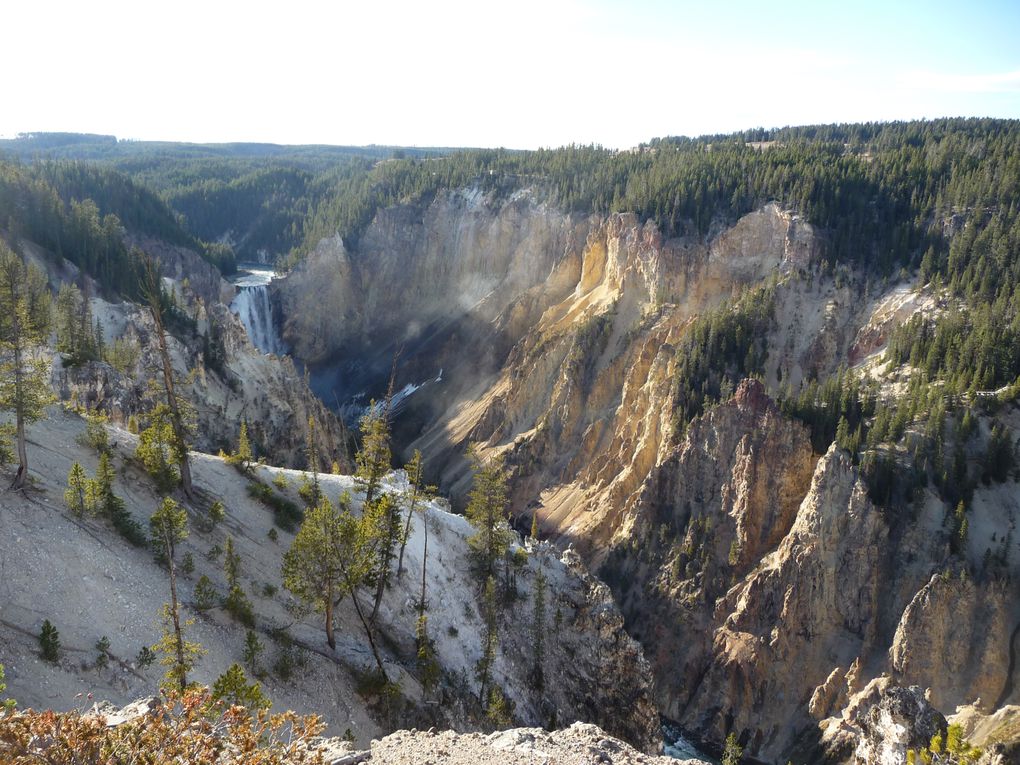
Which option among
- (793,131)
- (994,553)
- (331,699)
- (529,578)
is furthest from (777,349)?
(793,131)

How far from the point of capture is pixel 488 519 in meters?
29.3

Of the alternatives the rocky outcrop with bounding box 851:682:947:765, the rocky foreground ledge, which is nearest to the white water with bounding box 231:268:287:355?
the rocky outcrop with bounding box 851:682:947:765

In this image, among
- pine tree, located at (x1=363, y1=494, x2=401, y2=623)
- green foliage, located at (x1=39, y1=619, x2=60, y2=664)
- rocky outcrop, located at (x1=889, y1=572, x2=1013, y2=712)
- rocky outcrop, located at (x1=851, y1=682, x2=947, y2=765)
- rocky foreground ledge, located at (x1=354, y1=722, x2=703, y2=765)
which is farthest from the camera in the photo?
rocky outcrop, located at (x1=889, y1=572, x2=1013, y2=712)

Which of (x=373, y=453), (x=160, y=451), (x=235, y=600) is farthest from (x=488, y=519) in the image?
(x=160, y=451)

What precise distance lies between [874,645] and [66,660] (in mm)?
38641

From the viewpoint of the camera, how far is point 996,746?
16.4 metres

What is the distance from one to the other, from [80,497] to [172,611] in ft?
20.3

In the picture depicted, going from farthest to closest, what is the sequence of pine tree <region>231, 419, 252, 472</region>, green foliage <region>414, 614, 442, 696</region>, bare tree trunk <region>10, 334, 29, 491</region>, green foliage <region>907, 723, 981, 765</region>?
1. pine tree <region>231, 419, 252, 472</region>
2. green foliage <region>414, 614, 442, 696</region>
3. bare tree trunk <region>10, 334, 29, 491</region>
4. green foliage <region>907, 723, 981, 765</region>

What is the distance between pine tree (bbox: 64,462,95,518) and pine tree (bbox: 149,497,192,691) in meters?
1.86

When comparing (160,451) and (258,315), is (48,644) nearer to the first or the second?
(160,451)

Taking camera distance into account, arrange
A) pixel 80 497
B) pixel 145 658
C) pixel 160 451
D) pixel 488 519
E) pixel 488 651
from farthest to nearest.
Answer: pixel 488 519 < pixel 488 651 < pixel 160 451 < pixel 80 497 < pixel 145 658

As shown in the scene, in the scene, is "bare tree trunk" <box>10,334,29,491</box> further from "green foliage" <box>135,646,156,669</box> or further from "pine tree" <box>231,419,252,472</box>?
"pine tree" <box>231,419,252,472</box>

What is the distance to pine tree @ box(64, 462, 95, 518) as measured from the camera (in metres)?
19.8

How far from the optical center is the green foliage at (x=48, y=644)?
1552cm
